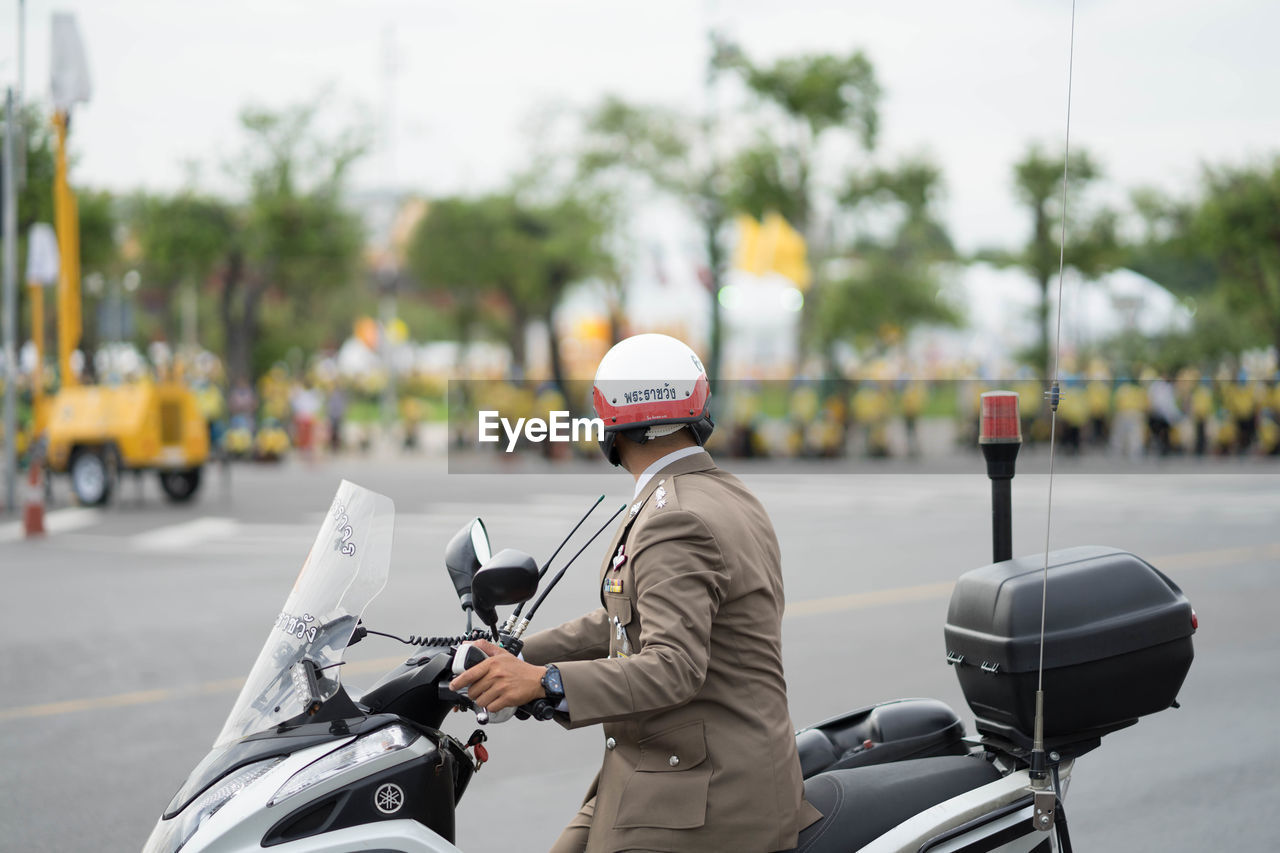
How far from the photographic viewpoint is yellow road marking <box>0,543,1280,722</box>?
655cm

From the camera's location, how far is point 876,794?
277 cm

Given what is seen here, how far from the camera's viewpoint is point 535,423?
2.94 m

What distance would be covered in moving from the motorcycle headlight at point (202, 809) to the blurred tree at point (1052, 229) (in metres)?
29.6

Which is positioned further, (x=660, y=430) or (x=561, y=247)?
(x=561, y=247)

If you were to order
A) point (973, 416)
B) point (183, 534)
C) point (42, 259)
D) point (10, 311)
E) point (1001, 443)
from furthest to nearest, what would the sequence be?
point (973, 416)
point (42, 259)
point (10, 311)
point (183, 534)
point (1001, 443)

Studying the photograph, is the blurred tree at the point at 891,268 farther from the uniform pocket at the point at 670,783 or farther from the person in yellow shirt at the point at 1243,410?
the uniform pocket at the point at 670,783

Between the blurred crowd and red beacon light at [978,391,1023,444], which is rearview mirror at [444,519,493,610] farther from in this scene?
the blurred crowd

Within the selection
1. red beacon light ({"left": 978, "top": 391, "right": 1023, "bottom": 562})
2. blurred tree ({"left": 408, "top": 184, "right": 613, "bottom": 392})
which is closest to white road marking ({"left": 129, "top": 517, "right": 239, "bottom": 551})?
red beacon light ({"left": 978, "top": 391, "right": 1023, "bottom": 562})

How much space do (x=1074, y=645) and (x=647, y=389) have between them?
1.15 metres

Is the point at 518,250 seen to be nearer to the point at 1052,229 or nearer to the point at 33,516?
the point at 1052,229

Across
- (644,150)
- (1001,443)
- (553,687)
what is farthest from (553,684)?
(644,150)

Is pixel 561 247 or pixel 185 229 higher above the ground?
pixel 185 229

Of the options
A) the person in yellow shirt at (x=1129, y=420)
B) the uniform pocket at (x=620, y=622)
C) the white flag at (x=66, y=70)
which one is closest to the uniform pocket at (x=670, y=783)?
the uniform pocket at (x=620, y=622)

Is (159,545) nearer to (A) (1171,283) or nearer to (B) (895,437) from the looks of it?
(B) (895,437)
